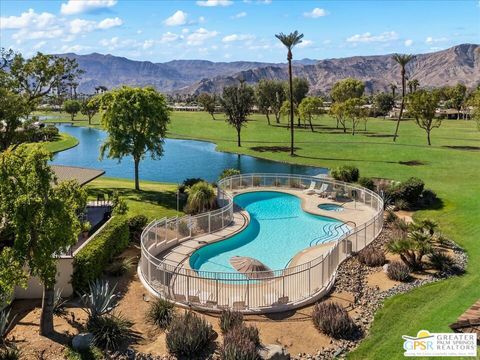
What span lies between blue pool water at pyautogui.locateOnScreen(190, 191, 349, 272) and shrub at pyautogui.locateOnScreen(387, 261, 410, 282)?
524cm

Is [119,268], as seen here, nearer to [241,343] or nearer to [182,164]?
[241,343]

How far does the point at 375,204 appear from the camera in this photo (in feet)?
98.5

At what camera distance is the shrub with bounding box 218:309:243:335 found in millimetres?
14234

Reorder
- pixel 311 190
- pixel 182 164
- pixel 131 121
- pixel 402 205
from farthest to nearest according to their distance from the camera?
pixel 182 164
pixel 311 190
pixel 131 121
pixel 402 205

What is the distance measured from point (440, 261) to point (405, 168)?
27267mm

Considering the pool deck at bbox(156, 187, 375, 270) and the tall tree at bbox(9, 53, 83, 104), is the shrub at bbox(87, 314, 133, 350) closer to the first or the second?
the pool deck at bbox(156, 187, 375, 270)

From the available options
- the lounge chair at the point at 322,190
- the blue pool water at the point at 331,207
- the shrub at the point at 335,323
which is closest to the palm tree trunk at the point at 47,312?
the shrub at the point at 335,323

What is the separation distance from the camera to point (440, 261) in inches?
782

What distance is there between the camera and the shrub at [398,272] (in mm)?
18453

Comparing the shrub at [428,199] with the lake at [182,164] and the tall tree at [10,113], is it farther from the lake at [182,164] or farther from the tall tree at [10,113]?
the tall tree at [10,113]

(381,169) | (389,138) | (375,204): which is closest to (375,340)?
(375,204)

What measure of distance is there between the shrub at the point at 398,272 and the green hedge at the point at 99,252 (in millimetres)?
12436

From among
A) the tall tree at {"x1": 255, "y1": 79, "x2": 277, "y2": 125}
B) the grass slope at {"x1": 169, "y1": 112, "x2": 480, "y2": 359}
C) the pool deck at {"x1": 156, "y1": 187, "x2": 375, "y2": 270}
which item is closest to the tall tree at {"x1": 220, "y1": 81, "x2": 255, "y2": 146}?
the grass slope at {"x1": 169, "y1": 112, "x2": 480, "y2": 359}

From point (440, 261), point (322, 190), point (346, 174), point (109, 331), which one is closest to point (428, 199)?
point (346, 174)
